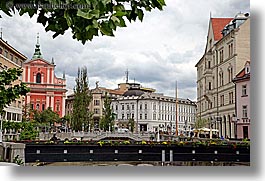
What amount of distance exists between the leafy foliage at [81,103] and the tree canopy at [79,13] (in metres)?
2.16

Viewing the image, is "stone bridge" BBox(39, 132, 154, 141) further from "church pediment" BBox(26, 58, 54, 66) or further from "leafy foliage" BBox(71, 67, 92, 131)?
"church pediment" BBox(26, 58, 54, 66)

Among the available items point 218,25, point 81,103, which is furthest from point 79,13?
point 218,25

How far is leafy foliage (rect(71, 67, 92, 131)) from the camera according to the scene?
3598 millimetres

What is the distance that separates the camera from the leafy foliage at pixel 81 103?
360 cm

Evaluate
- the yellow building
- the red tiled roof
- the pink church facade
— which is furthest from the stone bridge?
the red tiled roof

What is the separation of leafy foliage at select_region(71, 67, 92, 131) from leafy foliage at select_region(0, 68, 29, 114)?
0.71 metres

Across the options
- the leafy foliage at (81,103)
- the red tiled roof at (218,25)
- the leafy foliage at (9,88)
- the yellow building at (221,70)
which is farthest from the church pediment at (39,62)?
the red tiled roof at (218,25)

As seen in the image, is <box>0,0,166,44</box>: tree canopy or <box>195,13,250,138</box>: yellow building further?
<box>195,13,250,138</box>: yellow building

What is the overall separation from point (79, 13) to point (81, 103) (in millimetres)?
2404

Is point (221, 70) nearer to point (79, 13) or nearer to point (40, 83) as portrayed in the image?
point (40, 83)

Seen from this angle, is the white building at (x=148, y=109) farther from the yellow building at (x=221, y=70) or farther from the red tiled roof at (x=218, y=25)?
the red tiled roof at (x=218, y=25)

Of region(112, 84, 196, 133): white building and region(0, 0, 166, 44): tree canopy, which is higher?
region(0, 0, 166, 44): tree canopy

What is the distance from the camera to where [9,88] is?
281 centimetres

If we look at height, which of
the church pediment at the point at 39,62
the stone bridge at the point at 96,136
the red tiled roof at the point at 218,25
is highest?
the red tiled roof at the point at 218,25
